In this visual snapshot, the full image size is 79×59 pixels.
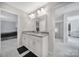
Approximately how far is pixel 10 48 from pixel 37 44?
793 millimetres

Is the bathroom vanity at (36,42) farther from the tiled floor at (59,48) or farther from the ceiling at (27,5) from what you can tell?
the ceiling at (27,5)

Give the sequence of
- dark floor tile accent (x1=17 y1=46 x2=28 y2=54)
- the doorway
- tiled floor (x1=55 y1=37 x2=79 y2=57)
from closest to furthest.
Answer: tiled floor (x1=55 y1=37 x2=79 y2=57) < the doorway < dark floor tile accent (x1=17 y1=46 x2=28 y2=54)

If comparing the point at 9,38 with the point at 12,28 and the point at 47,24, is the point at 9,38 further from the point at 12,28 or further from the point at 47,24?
the point at 47,24

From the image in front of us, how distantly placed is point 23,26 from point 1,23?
57 centimetres

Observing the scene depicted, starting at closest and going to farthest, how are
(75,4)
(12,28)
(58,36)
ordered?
(75,4) < (58,36) < (12,28)

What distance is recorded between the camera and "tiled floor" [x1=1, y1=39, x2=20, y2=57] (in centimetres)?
149

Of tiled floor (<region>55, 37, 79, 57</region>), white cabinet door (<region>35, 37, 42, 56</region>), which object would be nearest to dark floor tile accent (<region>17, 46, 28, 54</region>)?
white cabinet door (<region>35, 37, 42, 56</region>)

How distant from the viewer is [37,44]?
1.47 m

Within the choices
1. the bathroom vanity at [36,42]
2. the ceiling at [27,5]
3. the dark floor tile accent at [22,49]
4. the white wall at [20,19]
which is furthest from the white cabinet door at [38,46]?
the ceiling at [27,5]

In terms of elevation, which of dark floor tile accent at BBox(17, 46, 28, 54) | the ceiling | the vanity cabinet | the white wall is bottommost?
dark floor tile accent at BBox(17, 46, 28, 54)

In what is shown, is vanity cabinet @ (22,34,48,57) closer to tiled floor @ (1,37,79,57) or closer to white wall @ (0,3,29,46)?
white wall @ (0,3,29,46)

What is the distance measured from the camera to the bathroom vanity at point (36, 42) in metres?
1.42

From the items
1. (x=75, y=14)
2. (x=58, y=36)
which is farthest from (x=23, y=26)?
(x=75, y=14)

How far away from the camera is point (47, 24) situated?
5.08ft
